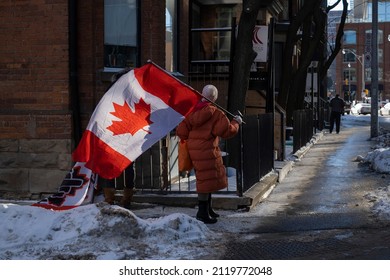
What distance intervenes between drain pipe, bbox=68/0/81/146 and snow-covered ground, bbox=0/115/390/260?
2.48 metres

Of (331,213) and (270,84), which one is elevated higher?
(270,84)

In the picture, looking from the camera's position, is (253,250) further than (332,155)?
No

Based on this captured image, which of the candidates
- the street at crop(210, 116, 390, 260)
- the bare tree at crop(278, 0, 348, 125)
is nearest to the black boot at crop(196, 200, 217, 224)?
the street at crop(210, 116, 390, 260)

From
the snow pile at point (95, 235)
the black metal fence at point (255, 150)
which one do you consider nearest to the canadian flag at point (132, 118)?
the snow pile at point (95, 235)

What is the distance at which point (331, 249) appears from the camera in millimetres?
6094

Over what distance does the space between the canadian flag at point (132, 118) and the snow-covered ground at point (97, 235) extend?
70cm

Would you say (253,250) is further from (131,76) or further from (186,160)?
(131,76)

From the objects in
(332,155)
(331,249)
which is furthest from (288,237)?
(332,155)

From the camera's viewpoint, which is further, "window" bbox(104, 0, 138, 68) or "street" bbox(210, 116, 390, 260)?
"window" bbox(104, 0, 138, 68)

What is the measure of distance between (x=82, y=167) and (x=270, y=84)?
6.26 m

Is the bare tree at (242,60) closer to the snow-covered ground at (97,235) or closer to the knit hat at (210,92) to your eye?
the knit hat at (210,92)

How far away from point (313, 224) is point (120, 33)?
4.58 meters

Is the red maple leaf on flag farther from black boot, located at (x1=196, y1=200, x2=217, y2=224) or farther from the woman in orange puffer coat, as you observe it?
black boot, located at (x1=196, y1=200, x2=217, y2=224)

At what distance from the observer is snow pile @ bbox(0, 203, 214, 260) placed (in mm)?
5781
